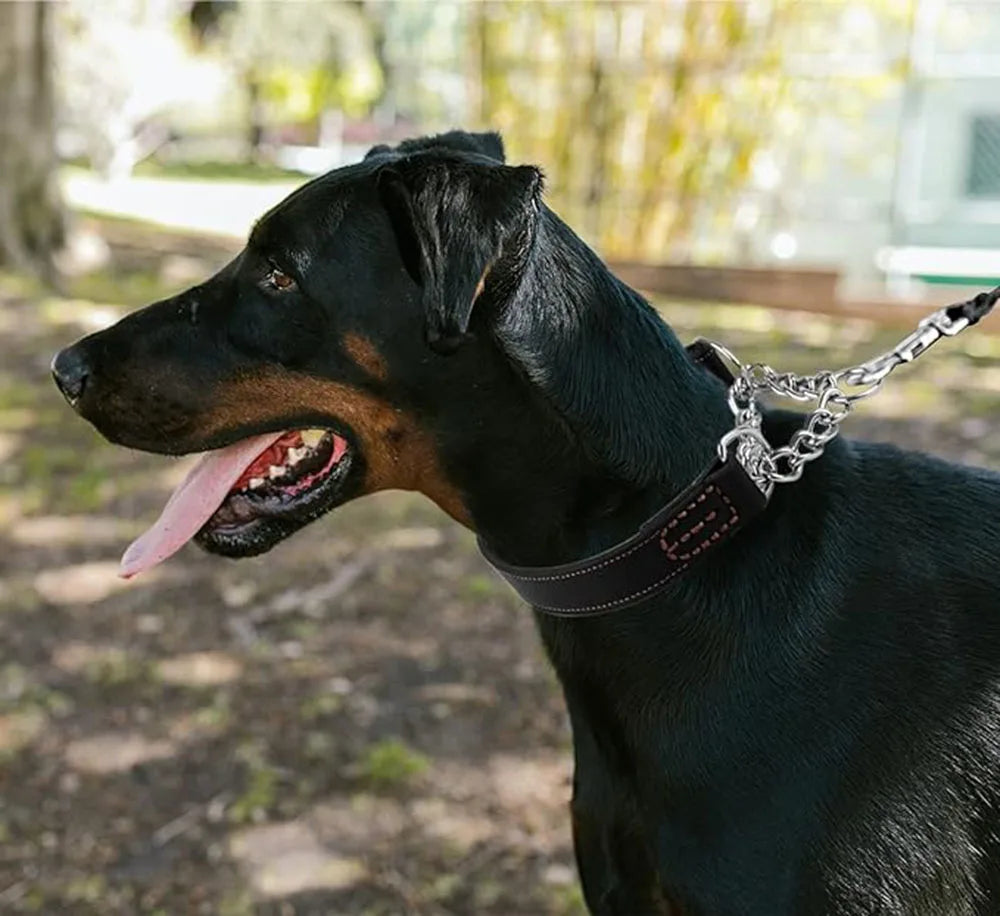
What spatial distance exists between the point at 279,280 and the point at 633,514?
76 centimetres

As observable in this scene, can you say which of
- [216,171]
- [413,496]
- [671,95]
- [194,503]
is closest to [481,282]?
[194,503]

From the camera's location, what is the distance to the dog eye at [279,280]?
2.33 metres

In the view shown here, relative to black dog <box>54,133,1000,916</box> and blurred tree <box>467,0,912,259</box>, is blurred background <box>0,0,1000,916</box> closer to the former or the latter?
blurred tree <box>467,0,912,259</box>

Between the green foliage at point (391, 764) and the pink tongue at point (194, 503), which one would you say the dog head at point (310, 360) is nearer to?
the pink tongue at point (194, 503)

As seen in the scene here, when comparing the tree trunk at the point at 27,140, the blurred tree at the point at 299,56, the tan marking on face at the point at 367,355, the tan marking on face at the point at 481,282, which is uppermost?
the tan marking on face at the point at 481,282

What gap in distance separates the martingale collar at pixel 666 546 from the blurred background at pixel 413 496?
59.0 inches

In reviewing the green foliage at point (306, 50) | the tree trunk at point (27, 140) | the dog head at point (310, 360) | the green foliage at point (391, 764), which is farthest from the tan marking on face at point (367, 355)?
the green foliage at point (306, 50)

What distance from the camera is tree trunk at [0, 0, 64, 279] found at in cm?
915

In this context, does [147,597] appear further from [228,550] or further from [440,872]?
[228,550]

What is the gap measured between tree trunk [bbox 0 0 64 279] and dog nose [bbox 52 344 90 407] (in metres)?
7.19

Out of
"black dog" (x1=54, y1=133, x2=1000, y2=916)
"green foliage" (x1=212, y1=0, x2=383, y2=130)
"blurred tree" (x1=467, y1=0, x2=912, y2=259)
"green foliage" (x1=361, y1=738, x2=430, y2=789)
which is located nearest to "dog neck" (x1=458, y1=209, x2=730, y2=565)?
"black dog" (x1=54, y1=133, x2=1000, y2=916)

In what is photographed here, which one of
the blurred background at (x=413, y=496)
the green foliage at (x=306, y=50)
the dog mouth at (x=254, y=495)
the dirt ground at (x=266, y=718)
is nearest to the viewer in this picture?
the dog mouth at (x=254, y=495)

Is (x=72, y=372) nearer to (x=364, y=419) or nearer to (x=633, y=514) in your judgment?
(x=364, y=419)

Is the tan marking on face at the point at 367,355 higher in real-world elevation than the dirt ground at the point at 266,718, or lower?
higher
